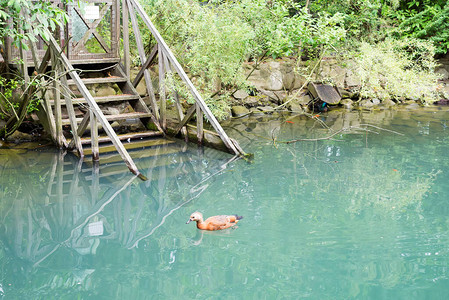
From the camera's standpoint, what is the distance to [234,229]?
18.1 feet

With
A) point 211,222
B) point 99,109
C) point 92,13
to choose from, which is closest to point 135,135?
point 99,109

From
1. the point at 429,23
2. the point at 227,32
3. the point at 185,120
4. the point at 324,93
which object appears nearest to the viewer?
the point at 185,120

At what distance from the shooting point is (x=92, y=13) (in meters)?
9.78

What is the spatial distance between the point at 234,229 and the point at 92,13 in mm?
6273

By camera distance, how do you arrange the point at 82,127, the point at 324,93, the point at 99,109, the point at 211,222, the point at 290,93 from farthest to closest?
the point at 290,93
the point at 324,93
the point at 82,127
the point at 99,109
the point at 211,222

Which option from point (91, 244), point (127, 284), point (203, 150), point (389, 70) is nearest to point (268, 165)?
point (203, 150)

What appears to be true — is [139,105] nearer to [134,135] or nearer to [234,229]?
[134,135]

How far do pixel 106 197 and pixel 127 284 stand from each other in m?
2.54

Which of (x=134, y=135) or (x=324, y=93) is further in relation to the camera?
(x=324, y=93)

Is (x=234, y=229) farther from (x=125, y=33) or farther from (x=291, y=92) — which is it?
(x=291, y=92)

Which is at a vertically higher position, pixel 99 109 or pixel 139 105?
pixel 99 109

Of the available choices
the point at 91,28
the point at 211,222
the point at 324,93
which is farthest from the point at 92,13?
the point at 324,93

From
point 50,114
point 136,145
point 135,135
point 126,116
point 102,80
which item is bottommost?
point 136,145

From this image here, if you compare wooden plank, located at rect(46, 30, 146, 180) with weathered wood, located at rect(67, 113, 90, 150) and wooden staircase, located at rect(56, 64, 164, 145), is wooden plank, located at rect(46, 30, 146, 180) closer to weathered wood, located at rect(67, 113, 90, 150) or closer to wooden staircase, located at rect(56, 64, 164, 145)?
weathered wood, located at rect(67, 113, 90, 150)
